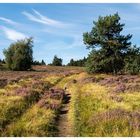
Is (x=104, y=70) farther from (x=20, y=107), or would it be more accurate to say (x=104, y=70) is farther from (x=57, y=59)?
(x=57, y=59)

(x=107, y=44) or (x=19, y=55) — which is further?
(x=19, y=55)

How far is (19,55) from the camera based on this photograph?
83688mm

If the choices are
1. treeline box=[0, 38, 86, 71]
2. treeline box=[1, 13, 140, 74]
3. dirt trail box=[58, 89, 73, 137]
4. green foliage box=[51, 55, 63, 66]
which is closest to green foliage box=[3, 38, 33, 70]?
treeline box=[0, 38, 86, 71]

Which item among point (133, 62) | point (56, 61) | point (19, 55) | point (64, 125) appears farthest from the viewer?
point (56, 61)

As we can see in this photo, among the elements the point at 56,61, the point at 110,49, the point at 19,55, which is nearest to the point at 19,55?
the point at 19,55

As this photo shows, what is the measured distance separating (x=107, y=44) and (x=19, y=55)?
26314 mm

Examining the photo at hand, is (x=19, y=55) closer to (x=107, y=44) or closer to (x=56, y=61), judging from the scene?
(x=107, y=44)

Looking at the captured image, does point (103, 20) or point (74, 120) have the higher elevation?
point (103, 20)

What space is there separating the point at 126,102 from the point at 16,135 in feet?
26.9

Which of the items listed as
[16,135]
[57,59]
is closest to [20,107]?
[16,135]

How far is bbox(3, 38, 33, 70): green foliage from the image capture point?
83.6 meters

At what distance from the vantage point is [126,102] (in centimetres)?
2066

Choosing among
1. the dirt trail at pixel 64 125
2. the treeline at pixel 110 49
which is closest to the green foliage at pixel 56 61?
the treeline at pixel 110 49

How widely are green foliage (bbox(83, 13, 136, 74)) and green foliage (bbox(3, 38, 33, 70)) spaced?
74.3 ft
